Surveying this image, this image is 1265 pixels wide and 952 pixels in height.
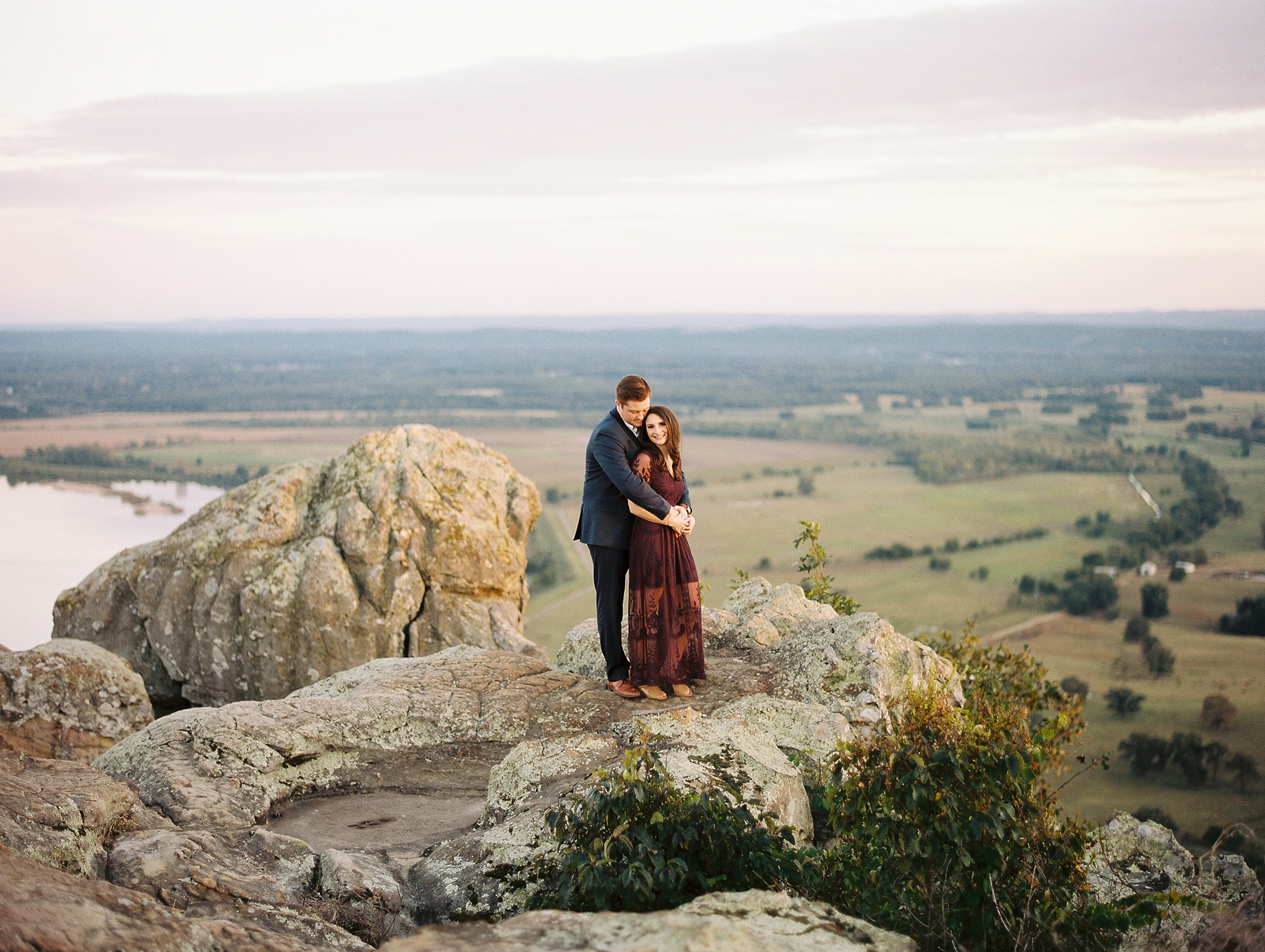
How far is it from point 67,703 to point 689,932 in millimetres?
9969

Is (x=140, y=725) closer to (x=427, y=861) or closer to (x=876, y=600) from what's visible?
(x=427, y=861)

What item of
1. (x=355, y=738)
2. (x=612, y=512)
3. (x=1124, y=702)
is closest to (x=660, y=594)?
(x=612, y=512)

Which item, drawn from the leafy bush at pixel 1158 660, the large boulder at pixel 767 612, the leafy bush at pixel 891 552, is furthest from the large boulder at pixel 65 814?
the leafy bush at pixel 891 552

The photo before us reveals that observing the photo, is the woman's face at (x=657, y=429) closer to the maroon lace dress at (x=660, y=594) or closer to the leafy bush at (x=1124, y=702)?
the maroon lace dress at (x=660, y=594)

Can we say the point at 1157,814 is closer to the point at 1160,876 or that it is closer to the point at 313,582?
the point at 1160,876

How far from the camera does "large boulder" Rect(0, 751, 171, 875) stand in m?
5.44

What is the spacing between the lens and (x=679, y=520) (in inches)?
336

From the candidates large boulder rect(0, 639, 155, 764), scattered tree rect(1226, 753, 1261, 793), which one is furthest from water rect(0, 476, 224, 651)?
scattered tree rect(1226, 753, 1261, 793)

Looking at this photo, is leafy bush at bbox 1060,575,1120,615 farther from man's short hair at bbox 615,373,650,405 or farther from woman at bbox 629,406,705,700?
man's short hair at bbox 615,373,650,405

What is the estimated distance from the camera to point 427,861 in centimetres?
623

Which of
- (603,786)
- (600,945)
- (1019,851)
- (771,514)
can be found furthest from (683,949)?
(771,514)

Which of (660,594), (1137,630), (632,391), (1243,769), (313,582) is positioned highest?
(632,391)

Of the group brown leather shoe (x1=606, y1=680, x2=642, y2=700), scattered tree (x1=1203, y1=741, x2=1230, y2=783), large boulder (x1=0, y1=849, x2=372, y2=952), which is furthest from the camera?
scattered tree (x1=1203, y1=741, x2=1230, y2=783)

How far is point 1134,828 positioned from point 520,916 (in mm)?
7215
